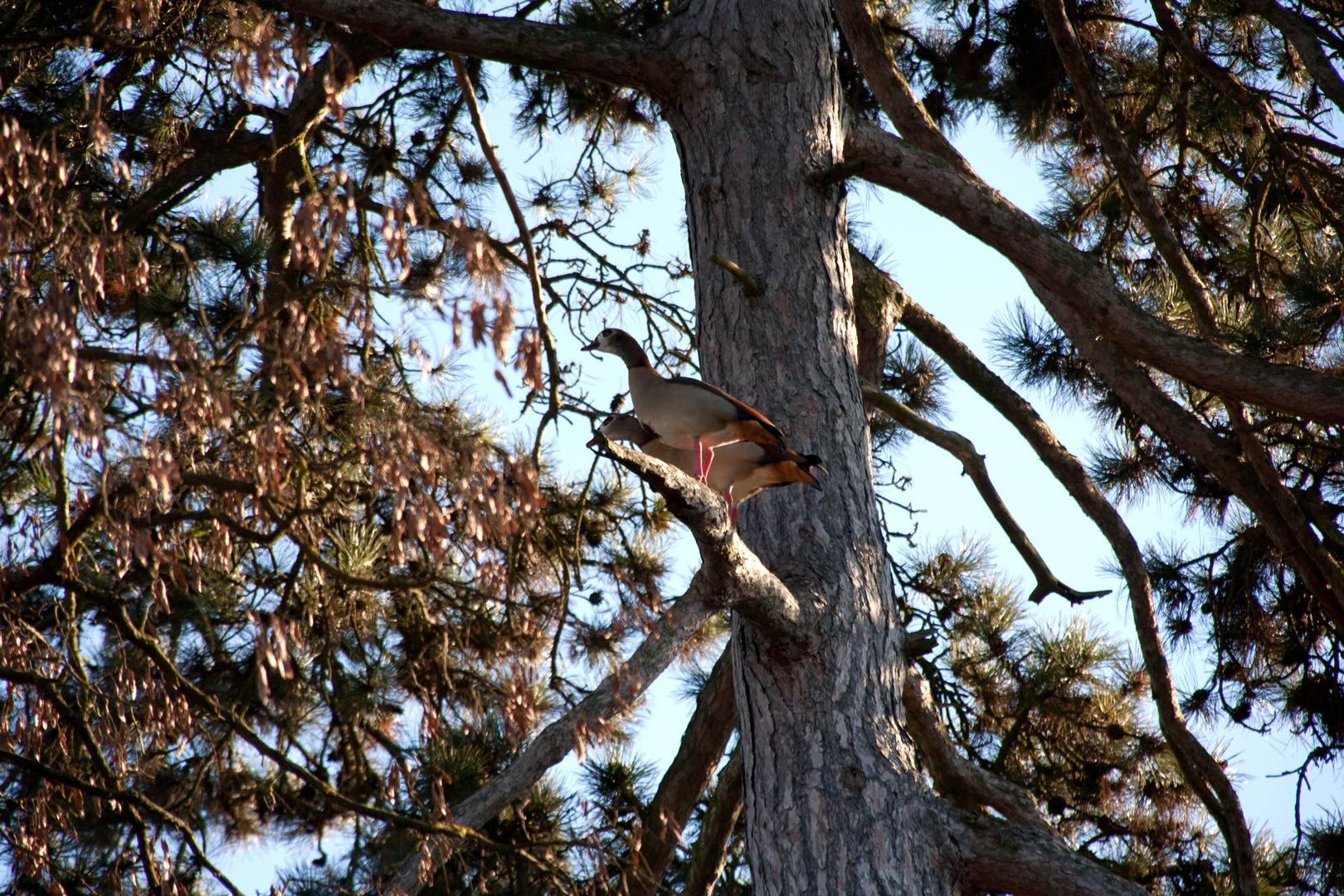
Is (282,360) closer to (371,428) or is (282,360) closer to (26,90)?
(371,428)

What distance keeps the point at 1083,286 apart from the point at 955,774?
1694 mm

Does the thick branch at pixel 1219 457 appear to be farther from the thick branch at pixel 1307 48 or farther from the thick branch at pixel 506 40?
the thick branch at pixel 506 40

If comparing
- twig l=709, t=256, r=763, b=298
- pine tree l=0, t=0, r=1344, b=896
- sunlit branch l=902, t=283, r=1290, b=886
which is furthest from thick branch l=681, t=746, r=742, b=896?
twig l=709, t=256, r=763, b=298

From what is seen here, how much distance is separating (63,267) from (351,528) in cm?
185

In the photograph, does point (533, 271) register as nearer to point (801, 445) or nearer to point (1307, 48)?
point (801, 445)

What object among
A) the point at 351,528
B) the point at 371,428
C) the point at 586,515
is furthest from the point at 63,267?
the point at 586,515

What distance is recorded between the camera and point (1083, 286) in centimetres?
363

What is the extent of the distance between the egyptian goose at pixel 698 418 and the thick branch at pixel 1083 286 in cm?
126

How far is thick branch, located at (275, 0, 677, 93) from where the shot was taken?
11.1 feet

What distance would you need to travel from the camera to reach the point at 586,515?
5418mm

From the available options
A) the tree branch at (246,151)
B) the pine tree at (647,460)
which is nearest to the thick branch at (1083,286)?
the pine tree at (647,460)

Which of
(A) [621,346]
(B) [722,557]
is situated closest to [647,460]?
(B) [722,557]

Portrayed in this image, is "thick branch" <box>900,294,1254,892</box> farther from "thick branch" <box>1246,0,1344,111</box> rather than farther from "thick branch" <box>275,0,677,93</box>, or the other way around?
"thick branch" <box>275,0,677,93</box>

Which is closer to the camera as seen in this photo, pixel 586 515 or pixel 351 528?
pixel 351 528
